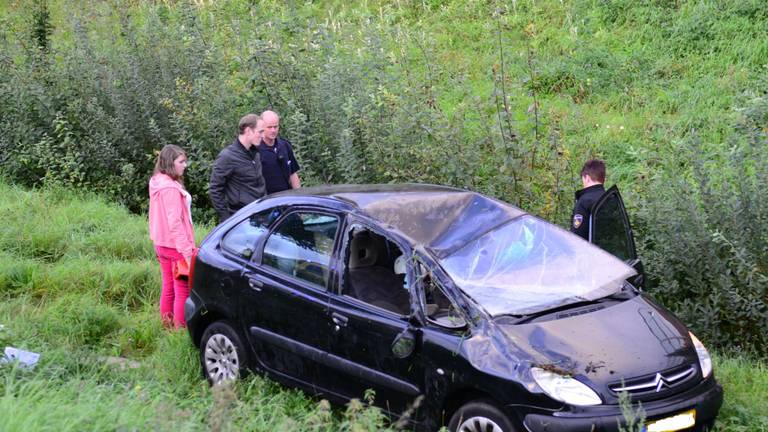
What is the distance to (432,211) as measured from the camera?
614 centimetres

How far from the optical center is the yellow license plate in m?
4.86

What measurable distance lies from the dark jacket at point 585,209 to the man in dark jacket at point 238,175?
9.78ft

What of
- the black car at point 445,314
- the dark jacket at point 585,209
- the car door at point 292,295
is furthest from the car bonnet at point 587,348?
the dark jacket at point 585,209

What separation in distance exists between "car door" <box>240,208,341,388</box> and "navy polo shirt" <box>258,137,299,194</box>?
95.9 inches

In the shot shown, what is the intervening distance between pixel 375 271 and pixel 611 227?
201 cm

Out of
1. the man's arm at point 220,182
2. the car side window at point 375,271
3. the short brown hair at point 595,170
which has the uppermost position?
the short brown hair at point 595,170

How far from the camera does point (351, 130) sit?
10.2m

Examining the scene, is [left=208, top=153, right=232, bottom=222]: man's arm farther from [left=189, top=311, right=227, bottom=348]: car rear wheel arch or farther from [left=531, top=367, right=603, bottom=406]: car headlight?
[left=531, top=367, right=603, bottom=406]: car headlight

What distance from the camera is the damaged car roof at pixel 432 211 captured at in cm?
584

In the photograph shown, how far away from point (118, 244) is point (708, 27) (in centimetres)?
896

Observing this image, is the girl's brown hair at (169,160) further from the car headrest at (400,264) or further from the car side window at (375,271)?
the car headrest at (400,264)

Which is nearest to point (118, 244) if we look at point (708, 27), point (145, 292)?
point (145, 292)

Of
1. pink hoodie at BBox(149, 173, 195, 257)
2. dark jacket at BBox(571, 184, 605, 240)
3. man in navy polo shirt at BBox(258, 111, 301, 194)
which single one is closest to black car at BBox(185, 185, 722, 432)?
dark jacket at BBox(571, 184, 605, 240)

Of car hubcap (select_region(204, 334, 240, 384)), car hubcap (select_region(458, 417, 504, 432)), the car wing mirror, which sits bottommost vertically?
car hubcap (select_region(204, 334, 240, 384))
